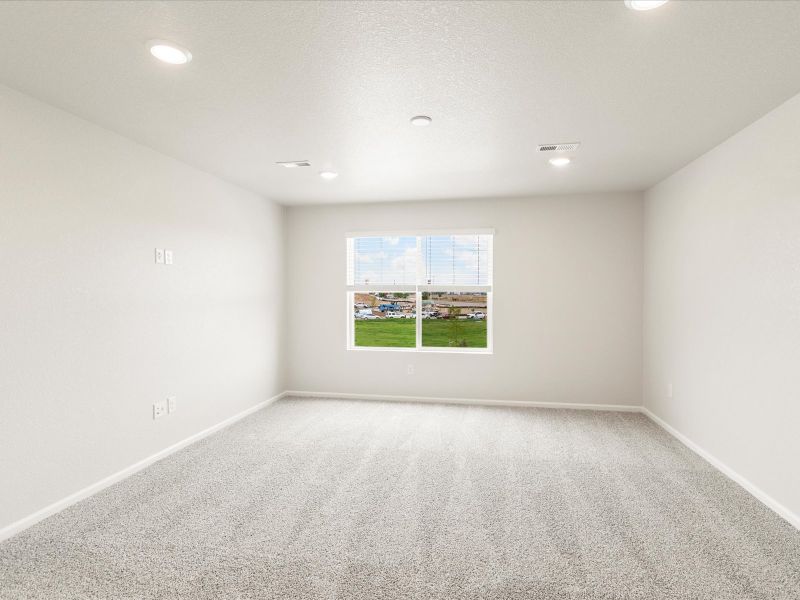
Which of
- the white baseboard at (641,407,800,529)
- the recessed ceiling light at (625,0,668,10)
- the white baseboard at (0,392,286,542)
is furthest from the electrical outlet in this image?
the white baseboard at (641,407,800,529)

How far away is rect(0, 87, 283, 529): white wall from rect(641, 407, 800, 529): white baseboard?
13.6 feet

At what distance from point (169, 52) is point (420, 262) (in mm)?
3653

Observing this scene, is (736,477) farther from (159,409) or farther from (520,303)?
(159,409)

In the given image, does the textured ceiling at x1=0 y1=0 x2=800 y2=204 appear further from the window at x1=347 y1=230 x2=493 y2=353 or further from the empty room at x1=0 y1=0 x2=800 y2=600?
the window at x1=347 y1=230 x2=493 y2=353

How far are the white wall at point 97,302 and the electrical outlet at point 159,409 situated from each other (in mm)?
59

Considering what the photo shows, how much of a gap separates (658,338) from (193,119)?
14.5 feet

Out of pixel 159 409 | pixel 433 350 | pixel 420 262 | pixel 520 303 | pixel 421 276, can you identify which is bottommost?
pixel 159 409

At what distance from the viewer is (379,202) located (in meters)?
5.31

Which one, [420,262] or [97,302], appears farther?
[420,262]

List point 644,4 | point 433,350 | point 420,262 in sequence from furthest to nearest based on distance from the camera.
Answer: point 420,262 → point 433,350 → point 644,4

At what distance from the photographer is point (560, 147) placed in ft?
10.7

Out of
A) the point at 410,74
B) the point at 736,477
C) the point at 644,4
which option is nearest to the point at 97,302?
the point at 410,74

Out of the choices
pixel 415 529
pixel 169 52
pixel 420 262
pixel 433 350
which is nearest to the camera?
pixel 169 52

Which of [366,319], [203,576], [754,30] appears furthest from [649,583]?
[366,319]
